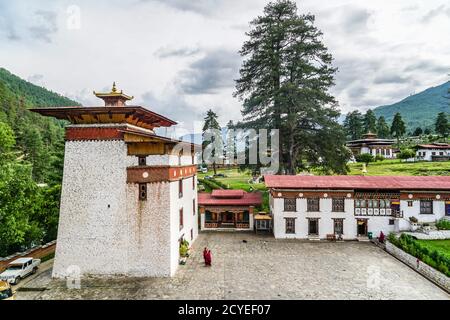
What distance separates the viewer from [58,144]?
30094 mm

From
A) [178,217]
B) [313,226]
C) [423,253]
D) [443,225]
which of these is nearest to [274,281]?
[178,217]

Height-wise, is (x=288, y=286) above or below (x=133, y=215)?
below

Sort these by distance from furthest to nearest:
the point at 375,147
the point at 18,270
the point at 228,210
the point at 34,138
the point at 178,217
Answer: the point at 375,147
the point at 34,138
the point at 228,210
the point at 178,217
the point at 18,270

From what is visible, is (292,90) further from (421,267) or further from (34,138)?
(34,138)

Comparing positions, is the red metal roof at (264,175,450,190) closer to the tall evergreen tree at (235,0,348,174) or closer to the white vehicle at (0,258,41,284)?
the tall evergreen tree at (235,0,348,174)

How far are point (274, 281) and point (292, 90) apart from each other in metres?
20.5


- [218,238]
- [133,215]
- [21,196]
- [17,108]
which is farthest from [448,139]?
[17,108]

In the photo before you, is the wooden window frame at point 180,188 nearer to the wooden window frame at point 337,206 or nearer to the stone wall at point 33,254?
the stone wall at point 33,254

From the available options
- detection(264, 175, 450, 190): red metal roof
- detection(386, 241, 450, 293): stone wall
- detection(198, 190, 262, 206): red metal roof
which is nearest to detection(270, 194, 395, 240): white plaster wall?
detection(264, 175, 450, 190): red metal roof

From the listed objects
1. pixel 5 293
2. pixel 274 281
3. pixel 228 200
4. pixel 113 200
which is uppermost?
pixel 113 200

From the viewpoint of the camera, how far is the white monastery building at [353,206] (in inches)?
960

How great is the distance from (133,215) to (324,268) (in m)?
12.4

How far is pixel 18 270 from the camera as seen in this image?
17.4 m

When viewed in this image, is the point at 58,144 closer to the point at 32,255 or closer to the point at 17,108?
the point at 32,255
